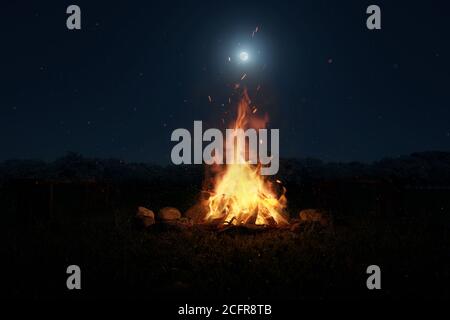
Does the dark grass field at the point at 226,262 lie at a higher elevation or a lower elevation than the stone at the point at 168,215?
lower

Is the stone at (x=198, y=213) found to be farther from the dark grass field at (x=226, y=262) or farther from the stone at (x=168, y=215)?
the dark grass field at (x=226, y=262)

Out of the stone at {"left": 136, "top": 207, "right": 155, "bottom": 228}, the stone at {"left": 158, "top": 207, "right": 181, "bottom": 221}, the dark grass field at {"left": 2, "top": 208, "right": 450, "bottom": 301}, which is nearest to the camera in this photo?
the dark grass field at {"left": 2, "top": 208, "right": 450, "bottom": 301}

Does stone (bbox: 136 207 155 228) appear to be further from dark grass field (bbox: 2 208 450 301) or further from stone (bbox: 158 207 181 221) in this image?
stone (bbox: 158 207 181 221)

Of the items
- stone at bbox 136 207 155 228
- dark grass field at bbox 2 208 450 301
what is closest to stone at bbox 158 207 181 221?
stone at bbox 136 207 155 228

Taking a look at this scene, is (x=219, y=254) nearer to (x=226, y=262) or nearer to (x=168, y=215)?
(x=226, y=262)

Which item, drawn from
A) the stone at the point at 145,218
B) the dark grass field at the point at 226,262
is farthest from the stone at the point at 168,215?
the dark grass field at the point at 226,262

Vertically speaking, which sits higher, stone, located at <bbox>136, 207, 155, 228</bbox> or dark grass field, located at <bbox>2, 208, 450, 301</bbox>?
stone, located at <bbox>136, 207, 155, 228</bbox>

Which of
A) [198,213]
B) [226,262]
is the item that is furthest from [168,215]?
[226,262]

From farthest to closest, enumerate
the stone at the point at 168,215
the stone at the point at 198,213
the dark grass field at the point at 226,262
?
the stone at the point at 198,213, the stone at the point at 168,215, the dark grass field at the point at 226,262

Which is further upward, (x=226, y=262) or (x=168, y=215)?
(x=168, y=215)

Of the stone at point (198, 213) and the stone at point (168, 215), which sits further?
the stone at point (198, 213)

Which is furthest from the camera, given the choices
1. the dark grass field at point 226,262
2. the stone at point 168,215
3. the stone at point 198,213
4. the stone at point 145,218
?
the stone at point 198,213
